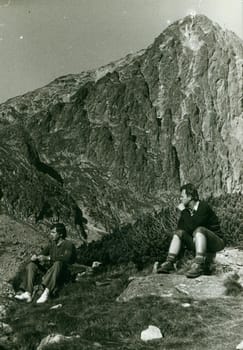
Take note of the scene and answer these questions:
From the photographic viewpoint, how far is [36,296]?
24.4ft

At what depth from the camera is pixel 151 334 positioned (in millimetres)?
5188

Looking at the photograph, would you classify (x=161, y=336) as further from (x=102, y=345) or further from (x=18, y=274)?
(x=18, y=274)

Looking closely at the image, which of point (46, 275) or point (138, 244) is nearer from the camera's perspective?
point (46, 275)

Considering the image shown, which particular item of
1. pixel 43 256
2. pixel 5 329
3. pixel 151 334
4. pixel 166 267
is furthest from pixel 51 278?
pixel 151 334

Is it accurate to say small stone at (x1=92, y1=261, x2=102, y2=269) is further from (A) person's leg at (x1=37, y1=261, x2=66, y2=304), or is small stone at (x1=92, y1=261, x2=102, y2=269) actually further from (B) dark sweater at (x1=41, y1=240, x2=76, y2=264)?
(A) person's leg at (x1=37, y1=261, x2=66, y2=304)

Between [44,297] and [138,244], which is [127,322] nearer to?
[44,297]

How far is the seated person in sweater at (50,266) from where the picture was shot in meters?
7.35

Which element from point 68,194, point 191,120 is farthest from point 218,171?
point 68,194

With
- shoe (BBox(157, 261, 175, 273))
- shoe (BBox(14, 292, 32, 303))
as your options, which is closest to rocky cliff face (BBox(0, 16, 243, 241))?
shoe (BBox(14, 292, 32, 303))

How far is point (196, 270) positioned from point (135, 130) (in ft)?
52.0

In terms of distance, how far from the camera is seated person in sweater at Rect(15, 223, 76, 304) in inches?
289

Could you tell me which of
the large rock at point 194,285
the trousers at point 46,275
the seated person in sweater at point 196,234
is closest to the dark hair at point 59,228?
the trousers at point 46,275

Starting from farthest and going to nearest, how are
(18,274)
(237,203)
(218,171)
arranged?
(218,171) < (237,203) < (18,274)

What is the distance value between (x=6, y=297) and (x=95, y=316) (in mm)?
2056
